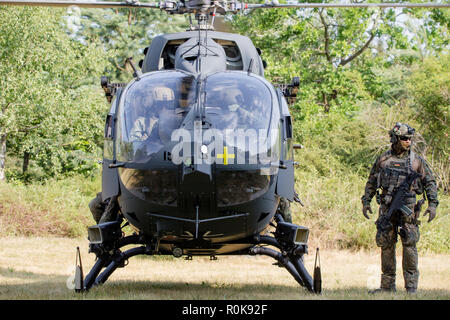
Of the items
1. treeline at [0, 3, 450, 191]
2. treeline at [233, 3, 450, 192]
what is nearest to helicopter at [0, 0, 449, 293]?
treeline at [0, 3, 450, 191]

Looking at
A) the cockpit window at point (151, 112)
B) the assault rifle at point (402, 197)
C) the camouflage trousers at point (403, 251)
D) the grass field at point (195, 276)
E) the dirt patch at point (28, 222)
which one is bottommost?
the dirt patch at point (28, 222)

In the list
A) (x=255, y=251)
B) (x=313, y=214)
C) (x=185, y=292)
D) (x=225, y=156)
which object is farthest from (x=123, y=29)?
(x=225, y=156)

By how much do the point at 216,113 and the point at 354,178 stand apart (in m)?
11.6

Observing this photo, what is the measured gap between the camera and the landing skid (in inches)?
297

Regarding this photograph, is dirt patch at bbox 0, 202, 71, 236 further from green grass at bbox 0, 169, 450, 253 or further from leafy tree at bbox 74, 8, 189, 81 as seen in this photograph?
leafy tree at bbox 74, 8, 189, 81

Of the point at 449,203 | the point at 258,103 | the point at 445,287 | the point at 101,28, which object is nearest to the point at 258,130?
the point at 258,103

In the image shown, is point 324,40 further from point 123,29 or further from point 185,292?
point 185,292

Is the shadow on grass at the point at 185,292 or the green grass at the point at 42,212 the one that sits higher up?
the shadow on grass at the point at 185,292

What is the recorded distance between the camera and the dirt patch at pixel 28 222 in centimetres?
1844

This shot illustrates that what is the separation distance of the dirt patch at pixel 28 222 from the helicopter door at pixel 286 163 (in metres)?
12.4

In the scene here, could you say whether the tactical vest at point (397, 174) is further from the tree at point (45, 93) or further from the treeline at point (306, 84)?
the tree at point (45, 93)

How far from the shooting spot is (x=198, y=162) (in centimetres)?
627

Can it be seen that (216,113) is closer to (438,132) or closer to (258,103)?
(258,103)

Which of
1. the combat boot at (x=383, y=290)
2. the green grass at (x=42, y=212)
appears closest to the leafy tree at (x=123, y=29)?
the green grass at (x=42, y=212)
